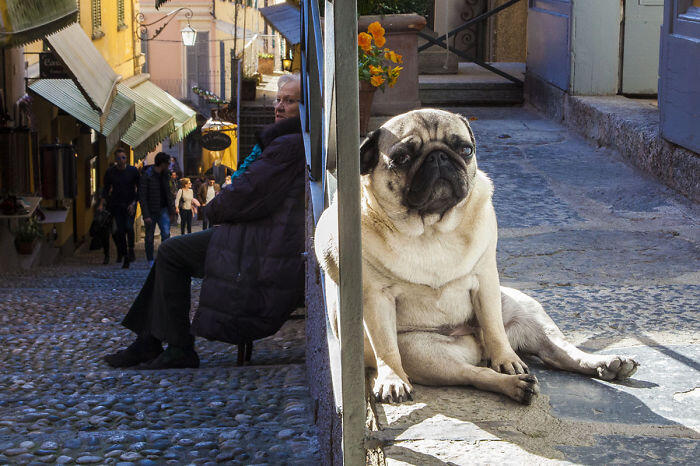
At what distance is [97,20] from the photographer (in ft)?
62.6

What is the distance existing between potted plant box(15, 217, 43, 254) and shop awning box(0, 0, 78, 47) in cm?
583

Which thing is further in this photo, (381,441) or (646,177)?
(646,177)

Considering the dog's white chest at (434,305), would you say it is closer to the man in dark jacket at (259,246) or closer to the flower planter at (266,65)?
the man in dark jacket at (259,246)

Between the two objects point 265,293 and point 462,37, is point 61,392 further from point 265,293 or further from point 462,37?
point 462,37

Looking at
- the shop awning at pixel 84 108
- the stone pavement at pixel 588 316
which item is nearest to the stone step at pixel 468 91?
the stone pavement at pixel 588 316

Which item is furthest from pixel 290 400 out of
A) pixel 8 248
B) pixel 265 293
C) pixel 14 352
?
pixel 8 248

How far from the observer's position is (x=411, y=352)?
2959 millimetres

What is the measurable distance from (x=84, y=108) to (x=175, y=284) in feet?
32.8

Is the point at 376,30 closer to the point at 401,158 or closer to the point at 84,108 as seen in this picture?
the point at 401,158

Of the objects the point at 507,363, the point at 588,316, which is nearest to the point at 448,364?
the point at 507,363

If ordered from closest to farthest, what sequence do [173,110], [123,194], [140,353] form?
[140,353] → [123,194] → [173,110]

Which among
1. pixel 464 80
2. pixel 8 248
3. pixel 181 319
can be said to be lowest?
pixel 8 248

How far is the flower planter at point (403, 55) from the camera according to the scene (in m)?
→ 8.40

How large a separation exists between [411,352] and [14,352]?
4.98m
